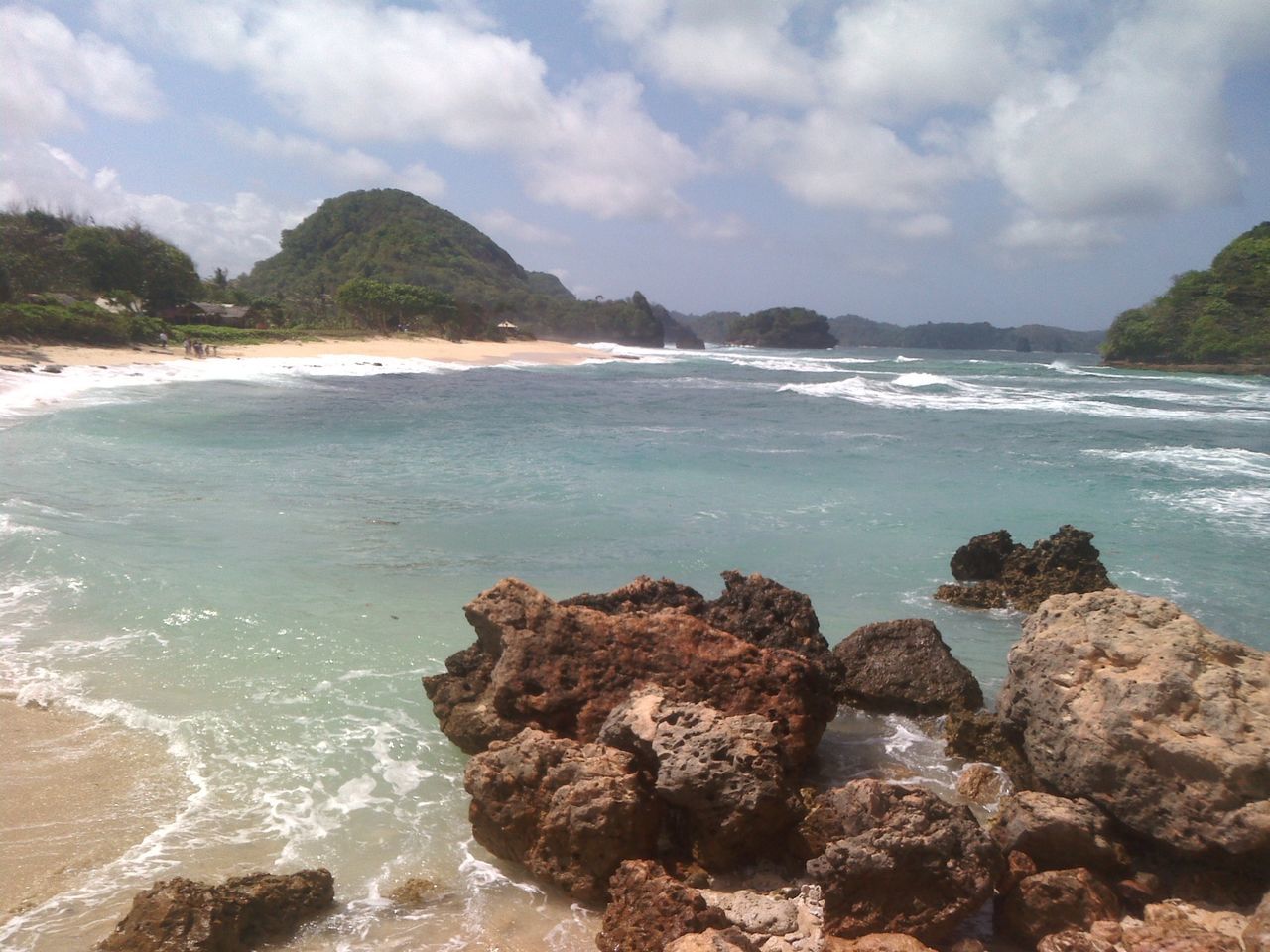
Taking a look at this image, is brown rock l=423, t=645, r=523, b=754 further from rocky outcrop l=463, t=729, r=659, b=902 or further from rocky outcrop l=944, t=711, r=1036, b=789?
rocky outcrop l=944, t=711, r=1036, b=789

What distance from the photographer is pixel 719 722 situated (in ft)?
16.3

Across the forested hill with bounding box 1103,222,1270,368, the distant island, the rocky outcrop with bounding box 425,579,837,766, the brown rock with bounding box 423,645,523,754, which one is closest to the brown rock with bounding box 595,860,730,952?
the rocky outcrop with bounding box 425,579,837,766

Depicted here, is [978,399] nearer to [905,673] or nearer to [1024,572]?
[1024,572]

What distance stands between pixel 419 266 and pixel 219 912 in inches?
5637

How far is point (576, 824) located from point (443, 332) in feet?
254

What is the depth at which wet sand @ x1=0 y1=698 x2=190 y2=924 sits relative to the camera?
4.57 metres

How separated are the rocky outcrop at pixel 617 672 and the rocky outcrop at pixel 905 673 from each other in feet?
2.88

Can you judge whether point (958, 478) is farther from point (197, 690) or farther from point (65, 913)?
point (65, 913)

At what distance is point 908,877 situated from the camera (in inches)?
167

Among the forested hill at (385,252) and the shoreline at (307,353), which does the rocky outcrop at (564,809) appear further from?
the forested hill at (385,252)

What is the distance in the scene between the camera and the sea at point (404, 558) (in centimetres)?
498

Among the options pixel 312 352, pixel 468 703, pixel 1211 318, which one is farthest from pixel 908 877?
pixel 1211 318

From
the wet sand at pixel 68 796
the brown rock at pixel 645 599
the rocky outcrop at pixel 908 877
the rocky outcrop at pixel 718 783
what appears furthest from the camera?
the brown rock at pixel 645 599

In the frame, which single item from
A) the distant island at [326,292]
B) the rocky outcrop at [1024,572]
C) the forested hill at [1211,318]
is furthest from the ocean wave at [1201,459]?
the forested hill at [1211,318]
